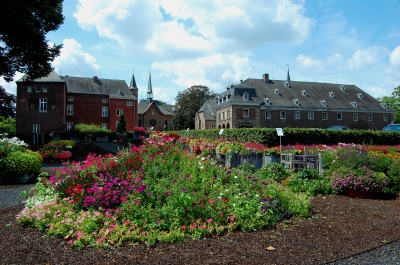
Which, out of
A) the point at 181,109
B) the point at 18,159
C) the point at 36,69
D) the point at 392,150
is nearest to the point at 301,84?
the point at 181,109

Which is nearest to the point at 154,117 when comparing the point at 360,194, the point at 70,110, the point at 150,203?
the point at 70,110

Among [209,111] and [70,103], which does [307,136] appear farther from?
[209,111]

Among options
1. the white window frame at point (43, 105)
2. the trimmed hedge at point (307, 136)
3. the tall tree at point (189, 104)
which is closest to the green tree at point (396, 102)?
the tall tree at point (189, 104)

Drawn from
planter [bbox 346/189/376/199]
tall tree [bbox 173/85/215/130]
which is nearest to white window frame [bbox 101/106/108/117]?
tall tree [bbox 173/85/215/130]

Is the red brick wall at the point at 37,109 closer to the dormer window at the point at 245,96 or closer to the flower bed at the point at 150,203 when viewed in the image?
the dormer window at the point at 245,96

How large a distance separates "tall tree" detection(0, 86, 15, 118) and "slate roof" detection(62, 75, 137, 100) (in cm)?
833

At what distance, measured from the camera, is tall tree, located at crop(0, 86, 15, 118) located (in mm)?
45450

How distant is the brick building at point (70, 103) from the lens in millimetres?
40500

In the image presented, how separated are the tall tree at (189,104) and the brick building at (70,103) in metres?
16.6

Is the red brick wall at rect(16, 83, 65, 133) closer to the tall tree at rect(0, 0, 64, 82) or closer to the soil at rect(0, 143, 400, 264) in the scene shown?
the tall tree at rect(0, 0, 64, 82)

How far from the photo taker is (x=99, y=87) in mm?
51750

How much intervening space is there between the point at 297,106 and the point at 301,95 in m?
3.26

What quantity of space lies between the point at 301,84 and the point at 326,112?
6445 mm

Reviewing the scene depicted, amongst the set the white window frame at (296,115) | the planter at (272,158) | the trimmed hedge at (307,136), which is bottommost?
the planter at (272,158)
